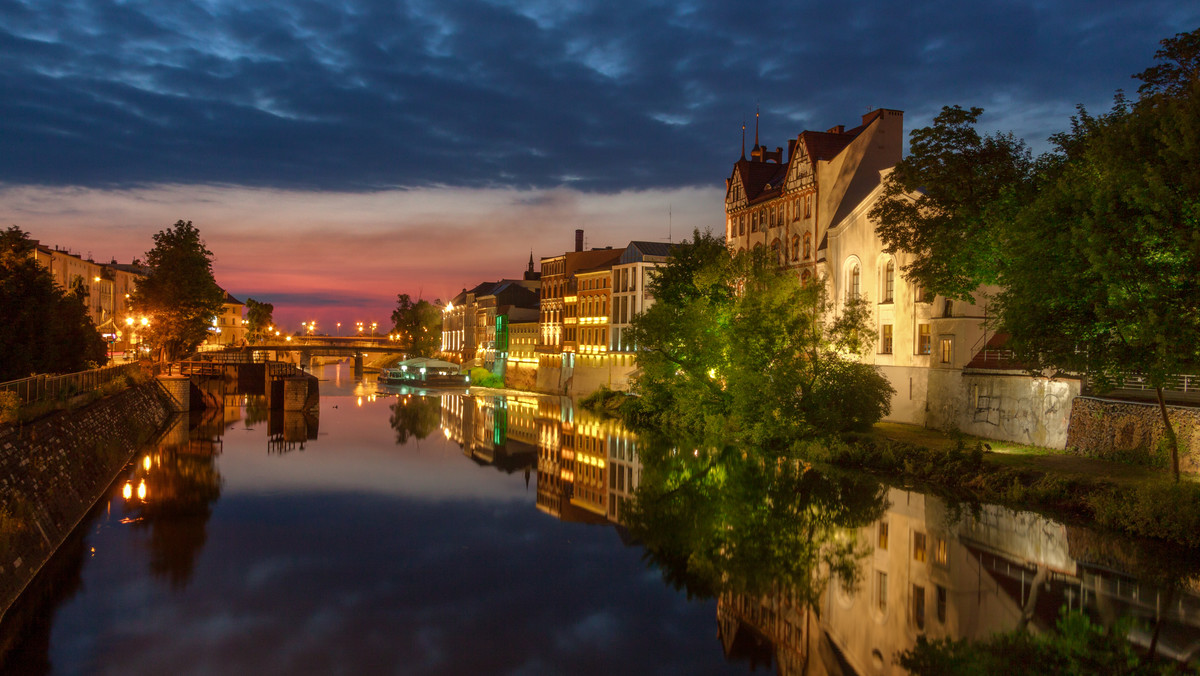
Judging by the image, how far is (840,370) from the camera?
131 feet

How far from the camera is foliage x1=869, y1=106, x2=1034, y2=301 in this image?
1310 inches

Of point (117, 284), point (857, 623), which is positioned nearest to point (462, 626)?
point (857, 623)

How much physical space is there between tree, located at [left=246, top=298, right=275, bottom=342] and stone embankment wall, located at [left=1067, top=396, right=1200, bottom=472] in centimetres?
16541

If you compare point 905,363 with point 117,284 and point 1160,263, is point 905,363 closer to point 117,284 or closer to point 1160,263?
point 1160,263

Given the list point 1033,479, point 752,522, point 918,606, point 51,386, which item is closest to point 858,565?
point 918,606

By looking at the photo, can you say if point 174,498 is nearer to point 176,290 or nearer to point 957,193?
point 957,193

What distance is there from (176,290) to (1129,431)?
5895 centimetres

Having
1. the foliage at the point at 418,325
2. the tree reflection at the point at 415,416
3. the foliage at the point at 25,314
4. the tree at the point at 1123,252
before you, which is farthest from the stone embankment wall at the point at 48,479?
the foliage at the point at 418,325

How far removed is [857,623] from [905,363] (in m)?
27.7

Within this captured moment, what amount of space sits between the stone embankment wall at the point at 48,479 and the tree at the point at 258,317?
150200 millimetres

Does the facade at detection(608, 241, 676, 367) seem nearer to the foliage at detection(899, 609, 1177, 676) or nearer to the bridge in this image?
the bridge

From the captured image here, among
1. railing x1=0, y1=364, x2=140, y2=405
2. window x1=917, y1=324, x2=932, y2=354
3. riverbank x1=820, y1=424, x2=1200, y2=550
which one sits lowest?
riverbank x1=820, y1=424, x2=1200, y2=550

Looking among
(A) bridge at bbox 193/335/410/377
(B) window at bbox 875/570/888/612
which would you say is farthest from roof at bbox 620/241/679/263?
(B) window at bbox 875/570/888/612

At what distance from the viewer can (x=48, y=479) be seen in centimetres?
2220
